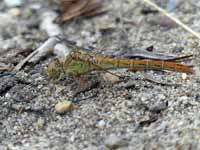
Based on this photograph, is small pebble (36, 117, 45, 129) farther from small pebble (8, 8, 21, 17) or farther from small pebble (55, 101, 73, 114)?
small pebble (8, 8, 21, 17)

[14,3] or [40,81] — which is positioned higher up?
[14,3]

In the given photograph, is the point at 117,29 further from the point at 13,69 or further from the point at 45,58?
the point at 13,69

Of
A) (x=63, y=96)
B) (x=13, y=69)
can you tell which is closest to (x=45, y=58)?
(x=13, y=69)

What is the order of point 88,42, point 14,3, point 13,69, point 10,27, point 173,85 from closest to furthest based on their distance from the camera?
point 173,85
point 13,69
point 88,42
point 10,27
point 14,3

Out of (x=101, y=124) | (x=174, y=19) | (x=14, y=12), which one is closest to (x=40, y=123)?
(x=101, y=124)

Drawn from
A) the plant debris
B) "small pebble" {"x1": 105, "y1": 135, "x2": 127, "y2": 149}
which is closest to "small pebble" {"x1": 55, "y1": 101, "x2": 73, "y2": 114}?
"small pebble" {"x1": 105, "y1": 135, "x2": 127, "y2": 149}

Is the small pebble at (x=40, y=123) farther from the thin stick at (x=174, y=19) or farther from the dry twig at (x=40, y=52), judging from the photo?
the thin stick at (x=174, y=19)

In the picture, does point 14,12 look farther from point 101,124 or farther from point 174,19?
point 101,124
